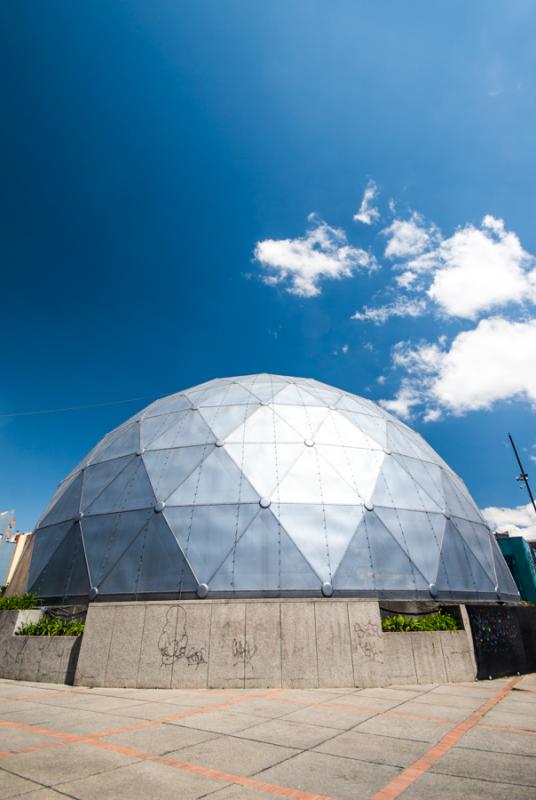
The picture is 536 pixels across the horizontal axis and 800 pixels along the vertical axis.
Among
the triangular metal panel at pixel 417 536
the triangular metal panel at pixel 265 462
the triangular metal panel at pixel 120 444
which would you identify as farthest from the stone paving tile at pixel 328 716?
the triangular metal panel at pixel 120 444

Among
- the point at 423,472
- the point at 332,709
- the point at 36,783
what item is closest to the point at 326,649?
the point at 332,709

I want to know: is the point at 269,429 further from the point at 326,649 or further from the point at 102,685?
the point at 102,685

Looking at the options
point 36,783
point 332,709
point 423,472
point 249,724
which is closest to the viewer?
point 36,783

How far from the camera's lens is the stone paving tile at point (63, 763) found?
432 centimetres

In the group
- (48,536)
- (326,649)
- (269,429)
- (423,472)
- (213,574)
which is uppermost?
(269,429)

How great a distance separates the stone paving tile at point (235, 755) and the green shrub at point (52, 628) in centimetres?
834

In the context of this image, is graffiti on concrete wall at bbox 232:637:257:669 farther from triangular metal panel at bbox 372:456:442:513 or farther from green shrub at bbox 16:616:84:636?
triangular metal panel at bbox 372:456:442:513

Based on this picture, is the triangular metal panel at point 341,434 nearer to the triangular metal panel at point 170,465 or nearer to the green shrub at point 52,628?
the triangular metal panel at point 170,465

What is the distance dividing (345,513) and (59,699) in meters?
9.57

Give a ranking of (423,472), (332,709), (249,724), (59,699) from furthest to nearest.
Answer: (423,472), (59,699), (332,709), (249,724)

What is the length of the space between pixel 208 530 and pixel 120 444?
7.48 metres

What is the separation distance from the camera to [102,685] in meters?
10.4

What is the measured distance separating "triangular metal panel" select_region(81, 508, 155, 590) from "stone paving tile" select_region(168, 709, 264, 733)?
7.93 meters

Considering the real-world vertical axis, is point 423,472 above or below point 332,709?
above
